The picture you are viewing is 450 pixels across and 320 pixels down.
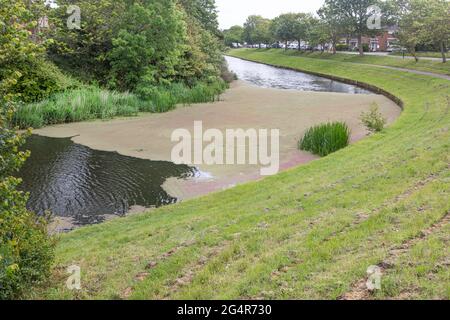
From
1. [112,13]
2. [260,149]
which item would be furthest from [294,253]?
[112,13]

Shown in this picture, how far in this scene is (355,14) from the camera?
59.2 meters

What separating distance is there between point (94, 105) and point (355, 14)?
46.1m

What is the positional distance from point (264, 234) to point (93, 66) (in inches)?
948

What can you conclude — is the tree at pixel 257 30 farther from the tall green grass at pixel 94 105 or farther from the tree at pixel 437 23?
the tall green grass at pixel 94 105

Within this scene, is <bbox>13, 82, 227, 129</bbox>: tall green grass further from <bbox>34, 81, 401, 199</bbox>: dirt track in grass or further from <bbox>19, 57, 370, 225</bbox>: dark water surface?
<bbox>19, 57, 370, 225</bbox>: dark water surface

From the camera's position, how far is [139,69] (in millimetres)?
27469

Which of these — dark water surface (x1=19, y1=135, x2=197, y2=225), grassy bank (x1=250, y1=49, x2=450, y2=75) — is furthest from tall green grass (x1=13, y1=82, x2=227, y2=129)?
grassy bank (x1=250, y1=49, x2=450, y2=75)

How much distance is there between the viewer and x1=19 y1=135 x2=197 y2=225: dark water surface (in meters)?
11.2

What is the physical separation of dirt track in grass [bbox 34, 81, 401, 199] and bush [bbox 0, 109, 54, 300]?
613cm

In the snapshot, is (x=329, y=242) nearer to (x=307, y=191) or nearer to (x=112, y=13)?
(x=307, y=191)

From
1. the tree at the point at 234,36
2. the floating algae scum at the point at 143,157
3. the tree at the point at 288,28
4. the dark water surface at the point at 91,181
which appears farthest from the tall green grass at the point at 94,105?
the tree at the point at 234,36

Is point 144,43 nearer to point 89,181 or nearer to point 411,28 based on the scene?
point 89,181

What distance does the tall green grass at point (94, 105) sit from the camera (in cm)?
2116

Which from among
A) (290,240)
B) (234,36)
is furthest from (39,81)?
(234,36)
